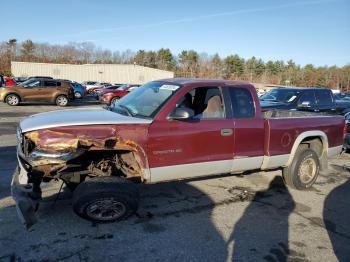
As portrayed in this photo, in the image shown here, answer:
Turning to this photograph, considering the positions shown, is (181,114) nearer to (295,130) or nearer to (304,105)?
(295,130)

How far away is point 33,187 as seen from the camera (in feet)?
13.5

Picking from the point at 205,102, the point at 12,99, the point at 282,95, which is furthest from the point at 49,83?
the point at 205,102

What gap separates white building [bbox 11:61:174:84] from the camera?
55156 millimetres

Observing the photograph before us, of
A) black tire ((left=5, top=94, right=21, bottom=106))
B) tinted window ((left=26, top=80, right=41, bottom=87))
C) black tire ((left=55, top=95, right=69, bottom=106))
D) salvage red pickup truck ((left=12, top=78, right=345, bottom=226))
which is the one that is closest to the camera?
salvage red pickup truck ((left=12, top=78, right=345, bottom=226))

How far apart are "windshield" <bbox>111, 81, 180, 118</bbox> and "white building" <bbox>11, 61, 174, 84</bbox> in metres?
54.6

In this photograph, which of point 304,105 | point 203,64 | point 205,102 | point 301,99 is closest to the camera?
point 205,102

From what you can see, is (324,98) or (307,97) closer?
(307,97)

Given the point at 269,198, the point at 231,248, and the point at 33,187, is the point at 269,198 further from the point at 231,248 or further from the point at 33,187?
the point at 33,187

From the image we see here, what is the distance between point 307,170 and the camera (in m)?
6.28

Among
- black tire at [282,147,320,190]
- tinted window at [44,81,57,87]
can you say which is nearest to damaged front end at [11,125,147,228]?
black tire at [282,147,320,190]

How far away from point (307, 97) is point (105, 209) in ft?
29.9

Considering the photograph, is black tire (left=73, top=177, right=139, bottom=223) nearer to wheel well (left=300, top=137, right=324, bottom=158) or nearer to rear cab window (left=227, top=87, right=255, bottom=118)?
rear cab window (left=227, top=87, right=255, bottom=118)

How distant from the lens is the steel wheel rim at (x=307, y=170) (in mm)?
6176

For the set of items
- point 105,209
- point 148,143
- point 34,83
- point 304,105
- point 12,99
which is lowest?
point 105,209
